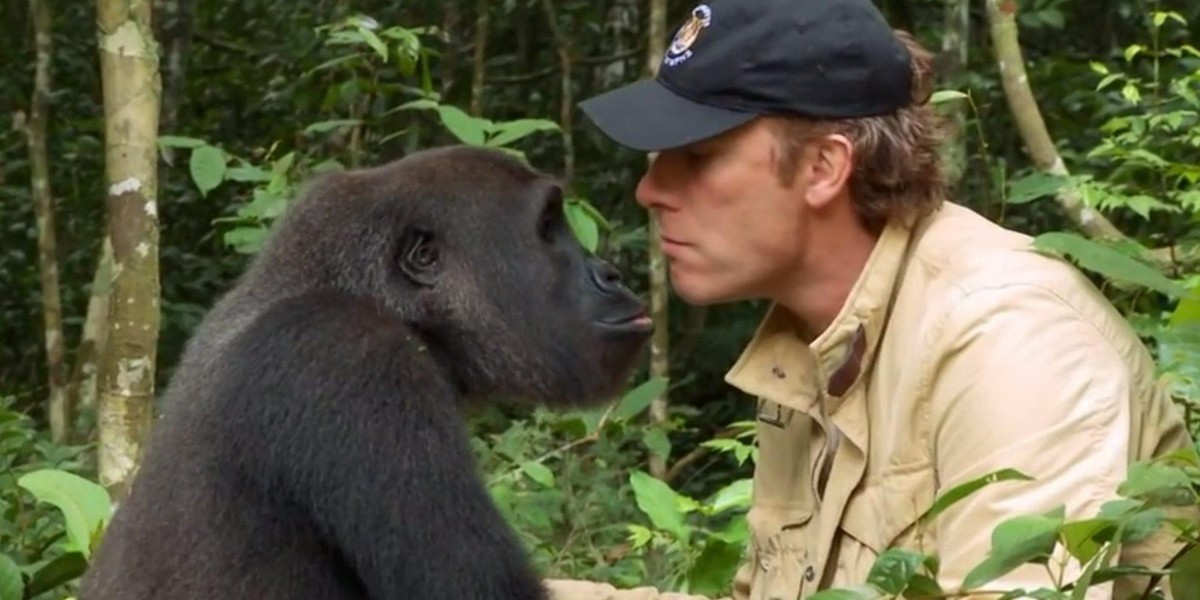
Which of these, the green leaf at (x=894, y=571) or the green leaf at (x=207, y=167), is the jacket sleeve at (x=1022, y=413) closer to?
the green leaf at (x=894, y=571)

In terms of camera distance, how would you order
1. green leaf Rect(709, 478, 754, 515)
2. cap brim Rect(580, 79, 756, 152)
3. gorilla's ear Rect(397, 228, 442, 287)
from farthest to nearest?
green leaf Rect(709, 478, 754, 515)
gorilla's ear Rect(397, 228, 442, 287)
cap brim Rect(580, 79, 756, 152)

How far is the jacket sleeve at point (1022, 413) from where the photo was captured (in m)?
2.34

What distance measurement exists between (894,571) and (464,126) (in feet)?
8.65

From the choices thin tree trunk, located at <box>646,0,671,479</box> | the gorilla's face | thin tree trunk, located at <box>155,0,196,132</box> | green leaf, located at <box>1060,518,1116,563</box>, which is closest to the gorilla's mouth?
the gorilla's face

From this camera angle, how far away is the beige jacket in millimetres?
2375

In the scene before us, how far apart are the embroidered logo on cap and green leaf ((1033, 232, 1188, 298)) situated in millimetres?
783

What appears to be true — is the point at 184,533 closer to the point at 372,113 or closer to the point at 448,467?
the point at 448,467

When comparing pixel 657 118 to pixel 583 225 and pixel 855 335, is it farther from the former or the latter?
pixel 583 225

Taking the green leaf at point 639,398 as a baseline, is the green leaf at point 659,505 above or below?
below

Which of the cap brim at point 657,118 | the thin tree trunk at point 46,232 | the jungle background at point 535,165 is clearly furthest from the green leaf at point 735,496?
the thin tree trunk at point 46,232

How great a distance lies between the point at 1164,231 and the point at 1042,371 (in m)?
3.82

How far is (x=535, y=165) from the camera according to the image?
7852 millimetres

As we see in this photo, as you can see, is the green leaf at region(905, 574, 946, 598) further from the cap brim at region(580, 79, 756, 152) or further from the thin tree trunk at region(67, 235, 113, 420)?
the thin tree trunk at region(67, 235, 113, 420)

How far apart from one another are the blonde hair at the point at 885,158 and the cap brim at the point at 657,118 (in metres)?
0.09
